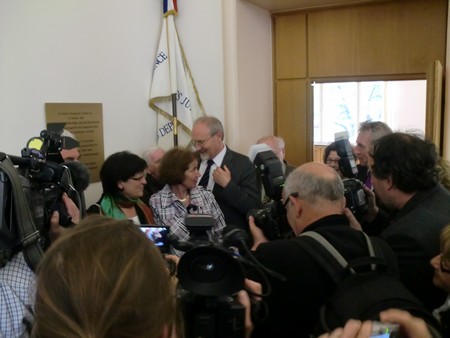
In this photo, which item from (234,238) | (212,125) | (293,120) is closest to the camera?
(234,238)

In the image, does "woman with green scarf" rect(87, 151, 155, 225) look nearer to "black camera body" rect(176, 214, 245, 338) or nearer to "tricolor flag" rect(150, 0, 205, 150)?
"tricolor flag" rect(150, 0, 205, 150)

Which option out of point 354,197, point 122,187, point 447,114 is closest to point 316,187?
point 354,197

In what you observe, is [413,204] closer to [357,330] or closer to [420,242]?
[420,242]

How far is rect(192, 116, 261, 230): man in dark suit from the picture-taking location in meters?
2.82

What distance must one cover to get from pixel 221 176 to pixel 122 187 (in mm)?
655

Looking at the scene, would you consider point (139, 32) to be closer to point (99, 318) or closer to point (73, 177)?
point (73, 177)

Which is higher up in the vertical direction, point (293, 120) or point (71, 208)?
point (293, 120)

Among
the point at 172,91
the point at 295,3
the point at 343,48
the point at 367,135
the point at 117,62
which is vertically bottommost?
the point at 367,135

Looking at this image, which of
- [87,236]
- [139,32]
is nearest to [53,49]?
[139,32]

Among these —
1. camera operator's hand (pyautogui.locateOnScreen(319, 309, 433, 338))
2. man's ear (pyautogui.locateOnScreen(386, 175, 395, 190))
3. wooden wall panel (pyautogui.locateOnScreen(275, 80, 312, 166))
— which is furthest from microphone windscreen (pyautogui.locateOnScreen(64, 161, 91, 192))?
wooden wall panel (pyautogui.locateOnScreen(275, 80, 312, 166))

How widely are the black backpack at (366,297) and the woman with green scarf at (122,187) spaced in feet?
4.75

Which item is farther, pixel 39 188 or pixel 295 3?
pixel 295 3

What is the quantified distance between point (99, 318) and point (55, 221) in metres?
0.91

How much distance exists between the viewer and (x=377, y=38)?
3799mm
